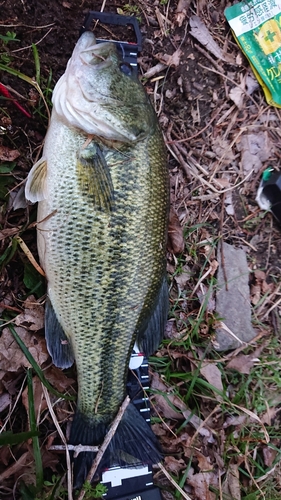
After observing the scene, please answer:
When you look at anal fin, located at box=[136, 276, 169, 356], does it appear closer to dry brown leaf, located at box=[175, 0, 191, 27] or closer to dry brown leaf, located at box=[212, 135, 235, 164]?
dry brown leaf, located at box=[212, 135, 235, 164]

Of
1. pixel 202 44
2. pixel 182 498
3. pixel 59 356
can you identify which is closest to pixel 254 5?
pixel 202 44

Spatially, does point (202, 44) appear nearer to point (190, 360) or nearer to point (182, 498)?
point (190, 360)

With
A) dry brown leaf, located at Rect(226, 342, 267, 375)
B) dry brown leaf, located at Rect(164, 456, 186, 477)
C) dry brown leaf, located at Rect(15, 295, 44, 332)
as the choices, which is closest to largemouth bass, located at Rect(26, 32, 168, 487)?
dry brown leaf, located at Rect(15, 295, 44, 332)

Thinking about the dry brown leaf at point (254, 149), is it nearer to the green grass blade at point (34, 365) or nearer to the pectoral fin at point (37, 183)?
the pectoral fin at point (37, 183)

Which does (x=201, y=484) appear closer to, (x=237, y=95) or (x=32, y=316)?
(x=32, y=316)

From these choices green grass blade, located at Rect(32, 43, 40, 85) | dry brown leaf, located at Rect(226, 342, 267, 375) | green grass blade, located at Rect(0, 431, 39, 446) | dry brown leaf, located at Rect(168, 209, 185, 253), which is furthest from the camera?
A: dry brown leaf, located at Rect(226, 342, 267, 375)

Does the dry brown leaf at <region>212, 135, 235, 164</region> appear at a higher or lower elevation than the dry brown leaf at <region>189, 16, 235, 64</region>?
lower
